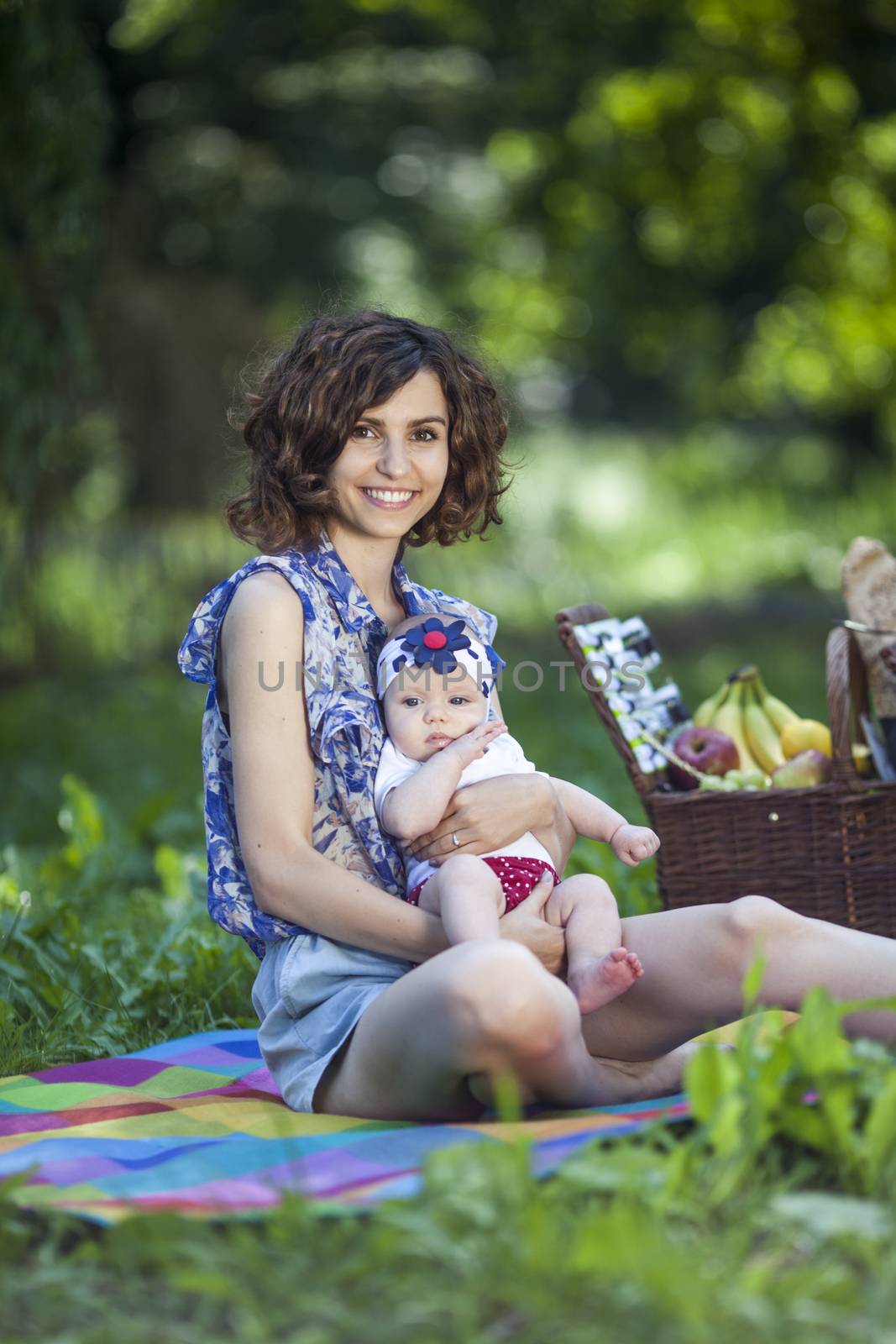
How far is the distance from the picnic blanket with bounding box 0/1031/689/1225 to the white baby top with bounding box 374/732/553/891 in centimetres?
43

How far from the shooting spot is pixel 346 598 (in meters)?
2.72


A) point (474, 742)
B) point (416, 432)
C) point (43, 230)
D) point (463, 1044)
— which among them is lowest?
point (463, 1044)

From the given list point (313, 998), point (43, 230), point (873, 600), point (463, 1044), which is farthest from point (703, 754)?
point (43, 230)

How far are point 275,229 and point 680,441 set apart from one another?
308 inches

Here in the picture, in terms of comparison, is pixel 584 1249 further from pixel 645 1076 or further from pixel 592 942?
pixel 645 1076

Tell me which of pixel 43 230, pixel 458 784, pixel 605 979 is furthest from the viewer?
pixel 43 230

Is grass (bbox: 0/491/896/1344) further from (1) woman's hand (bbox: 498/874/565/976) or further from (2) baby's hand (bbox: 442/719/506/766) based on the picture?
(2) baby's hand (bbox: 442/719/506/766)

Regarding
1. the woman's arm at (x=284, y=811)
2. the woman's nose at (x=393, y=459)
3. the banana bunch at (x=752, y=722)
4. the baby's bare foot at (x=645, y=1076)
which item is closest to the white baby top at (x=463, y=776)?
the woman's arm at (x=284, y=811)

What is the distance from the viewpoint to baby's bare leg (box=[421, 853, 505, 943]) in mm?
2330

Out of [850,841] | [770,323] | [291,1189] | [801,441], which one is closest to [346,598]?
[291,1189]

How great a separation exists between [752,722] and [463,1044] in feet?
5.85

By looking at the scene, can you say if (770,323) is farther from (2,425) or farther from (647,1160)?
(647,1160)

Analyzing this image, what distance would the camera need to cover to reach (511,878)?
2.54 metres

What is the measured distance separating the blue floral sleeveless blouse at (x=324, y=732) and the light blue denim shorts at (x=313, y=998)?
7 cm
